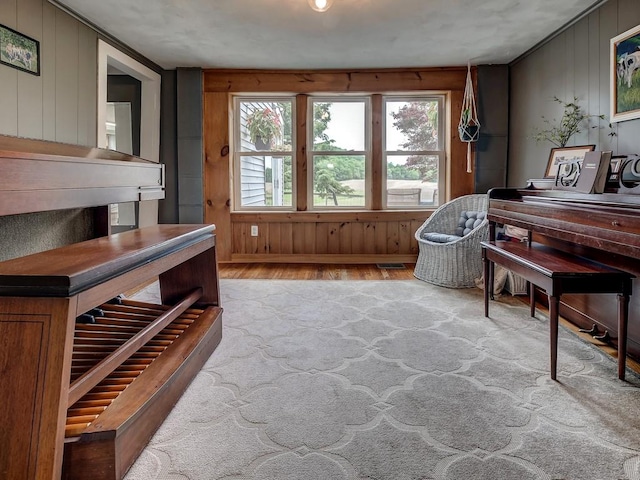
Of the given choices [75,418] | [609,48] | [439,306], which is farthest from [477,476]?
[609,48]

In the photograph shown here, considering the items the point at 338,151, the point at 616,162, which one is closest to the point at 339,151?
the point at 338,151

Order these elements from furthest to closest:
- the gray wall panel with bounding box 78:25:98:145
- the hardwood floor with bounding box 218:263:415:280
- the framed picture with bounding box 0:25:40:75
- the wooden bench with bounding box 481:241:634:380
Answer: the hardwood floor with bounding box 218:263:415:280
the gray wall panel with bounding box 78:25:98:145
the framed picture with bounding box 0:25:40:75
the wooden bench with bounding box 481:241:634:380

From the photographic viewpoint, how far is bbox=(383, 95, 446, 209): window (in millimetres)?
5270

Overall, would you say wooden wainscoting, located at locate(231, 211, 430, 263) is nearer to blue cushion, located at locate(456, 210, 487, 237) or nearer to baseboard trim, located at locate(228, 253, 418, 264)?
baseboard trim, located at locate(228, 253, 418, 264)

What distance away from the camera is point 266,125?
5363mm

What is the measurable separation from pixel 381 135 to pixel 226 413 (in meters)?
4.12

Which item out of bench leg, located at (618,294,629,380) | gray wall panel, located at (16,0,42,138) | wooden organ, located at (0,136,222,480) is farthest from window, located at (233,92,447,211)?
bench leg, located at (618,294,629,380)

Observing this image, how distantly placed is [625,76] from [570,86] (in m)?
0.74

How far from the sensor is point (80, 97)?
3.64 metres

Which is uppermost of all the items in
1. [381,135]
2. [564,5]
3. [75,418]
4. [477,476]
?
[564,5]

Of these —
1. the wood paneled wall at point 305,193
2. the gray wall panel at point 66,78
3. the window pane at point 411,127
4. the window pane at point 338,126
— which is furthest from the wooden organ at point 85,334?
the window pane at point 411,127

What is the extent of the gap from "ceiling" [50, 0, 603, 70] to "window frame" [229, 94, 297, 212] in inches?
18.3

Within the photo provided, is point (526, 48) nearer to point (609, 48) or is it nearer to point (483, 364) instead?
point (609, 48)

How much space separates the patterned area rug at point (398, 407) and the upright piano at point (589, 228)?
0.77 feet
